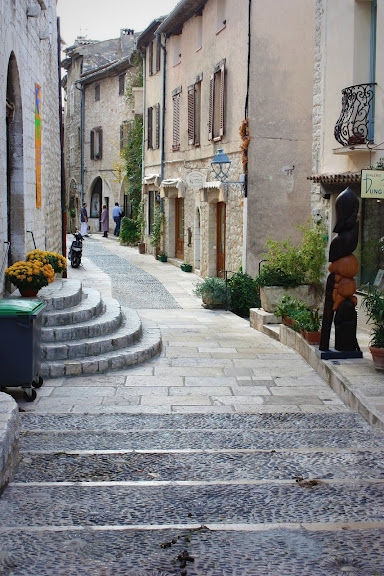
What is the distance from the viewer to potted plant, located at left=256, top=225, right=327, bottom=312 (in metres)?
13.3

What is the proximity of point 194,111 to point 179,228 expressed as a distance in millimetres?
4963

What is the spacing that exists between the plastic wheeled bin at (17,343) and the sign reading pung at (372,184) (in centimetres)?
416

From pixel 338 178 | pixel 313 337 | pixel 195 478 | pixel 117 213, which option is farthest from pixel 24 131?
pixel 117 213

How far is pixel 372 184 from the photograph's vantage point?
9.25 metres

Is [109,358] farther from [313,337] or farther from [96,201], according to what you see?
[96,201]

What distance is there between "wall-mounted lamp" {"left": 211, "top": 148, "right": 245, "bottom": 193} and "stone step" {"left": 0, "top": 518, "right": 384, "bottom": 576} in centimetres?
1322

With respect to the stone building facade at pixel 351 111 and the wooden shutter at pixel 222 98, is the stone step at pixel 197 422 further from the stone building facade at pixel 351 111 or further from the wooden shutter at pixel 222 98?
the wooden shutter at pixel 222 98

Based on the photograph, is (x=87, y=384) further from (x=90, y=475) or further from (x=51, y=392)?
(x=90, y=475)

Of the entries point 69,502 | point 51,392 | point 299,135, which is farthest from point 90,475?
point 299,135

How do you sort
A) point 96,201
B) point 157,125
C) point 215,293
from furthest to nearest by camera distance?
point 96,201 < point 157,125 < point 215,293

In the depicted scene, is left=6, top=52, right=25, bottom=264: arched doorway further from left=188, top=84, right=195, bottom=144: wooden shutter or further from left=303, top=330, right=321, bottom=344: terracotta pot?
left=188, top=84, right=195, bottom=144: wooden shutter

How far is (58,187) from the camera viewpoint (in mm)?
18328

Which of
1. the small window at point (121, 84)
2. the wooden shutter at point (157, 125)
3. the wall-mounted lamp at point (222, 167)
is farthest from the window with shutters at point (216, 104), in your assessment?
the small window at point (121, 84)

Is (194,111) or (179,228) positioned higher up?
(194,111)
